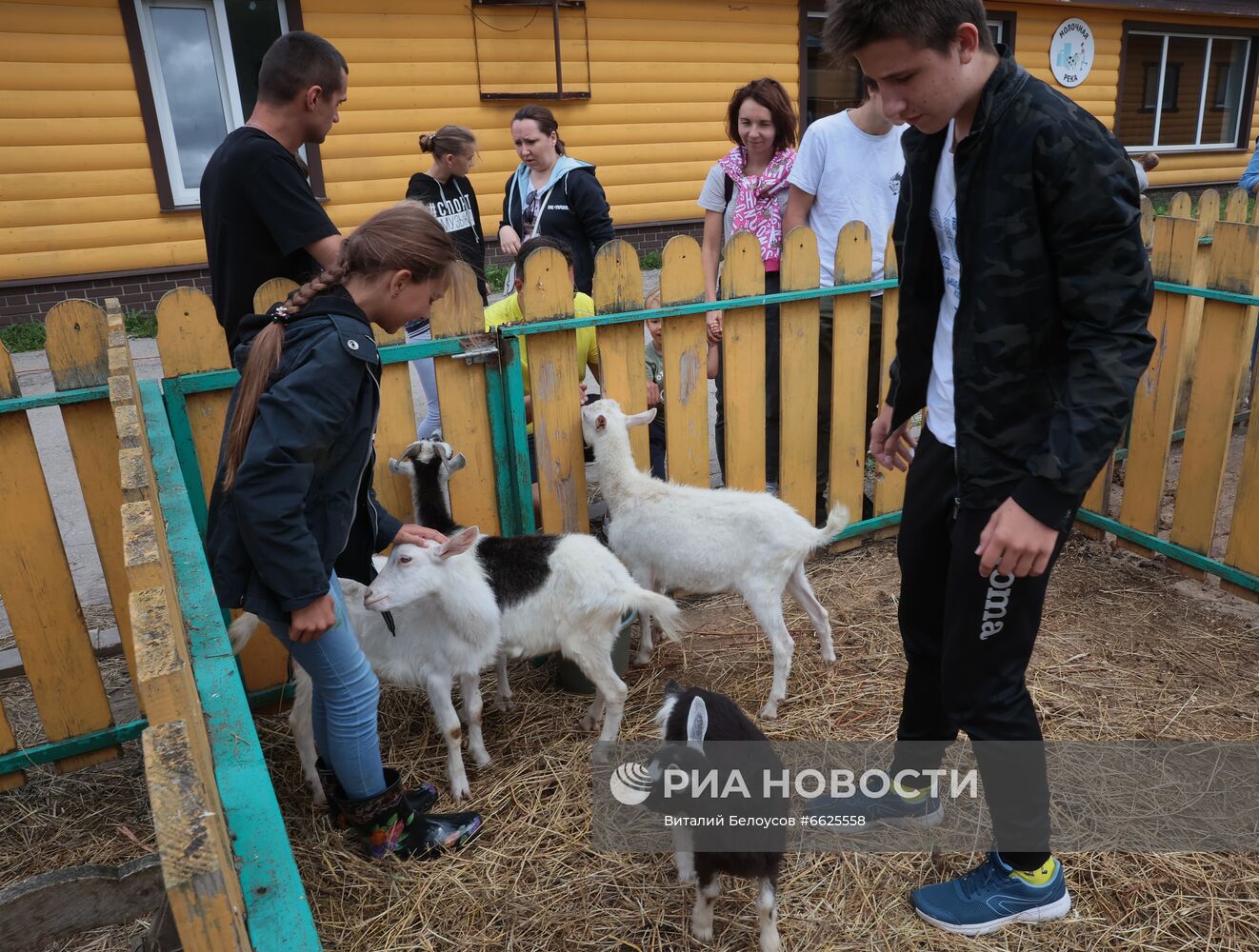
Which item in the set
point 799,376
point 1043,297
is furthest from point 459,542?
point 799,376

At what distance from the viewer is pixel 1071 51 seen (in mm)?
16594

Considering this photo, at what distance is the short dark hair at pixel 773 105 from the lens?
4.72 metres

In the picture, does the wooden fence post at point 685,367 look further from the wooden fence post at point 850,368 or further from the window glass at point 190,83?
the window glass at point 190,83

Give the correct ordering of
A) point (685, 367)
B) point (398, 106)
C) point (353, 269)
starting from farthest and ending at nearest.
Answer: point (398, 106) → point (685, 367) → point (353, 269)

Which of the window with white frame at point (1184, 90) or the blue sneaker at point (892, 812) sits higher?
the window with white frame at point (1184, 90)

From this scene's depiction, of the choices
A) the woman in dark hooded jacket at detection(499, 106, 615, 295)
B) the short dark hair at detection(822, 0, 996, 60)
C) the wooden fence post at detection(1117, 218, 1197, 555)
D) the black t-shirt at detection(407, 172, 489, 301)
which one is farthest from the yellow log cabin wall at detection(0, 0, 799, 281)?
the short dark hair at detection(822, 0, 996, 60)

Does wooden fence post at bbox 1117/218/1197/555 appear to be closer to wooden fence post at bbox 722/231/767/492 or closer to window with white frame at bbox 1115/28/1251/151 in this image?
wooden fence post at bbox 722/231/767/492

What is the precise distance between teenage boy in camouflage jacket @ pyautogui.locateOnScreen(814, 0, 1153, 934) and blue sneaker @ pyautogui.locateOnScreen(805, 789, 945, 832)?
0.33 meters

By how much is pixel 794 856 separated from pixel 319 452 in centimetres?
196

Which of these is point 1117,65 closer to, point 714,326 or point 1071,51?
point 1071,51

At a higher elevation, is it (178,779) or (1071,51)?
(1071,51)

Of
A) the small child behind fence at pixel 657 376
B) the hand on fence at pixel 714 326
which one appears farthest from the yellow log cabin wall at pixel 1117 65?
the hand on fence at pixel 714 326

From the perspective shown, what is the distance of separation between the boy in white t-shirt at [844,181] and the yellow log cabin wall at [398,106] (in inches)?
309

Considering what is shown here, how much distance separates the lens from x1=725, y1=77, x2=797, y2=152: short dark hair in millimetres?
4719
